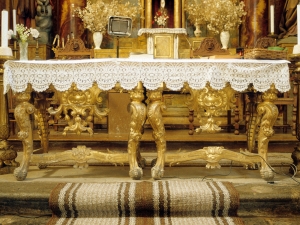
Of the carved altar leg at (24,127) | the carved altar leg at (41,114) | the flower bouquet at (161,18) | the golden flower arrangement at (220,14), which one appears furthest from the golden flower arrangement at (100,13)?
the carved altar leg at (24,127)

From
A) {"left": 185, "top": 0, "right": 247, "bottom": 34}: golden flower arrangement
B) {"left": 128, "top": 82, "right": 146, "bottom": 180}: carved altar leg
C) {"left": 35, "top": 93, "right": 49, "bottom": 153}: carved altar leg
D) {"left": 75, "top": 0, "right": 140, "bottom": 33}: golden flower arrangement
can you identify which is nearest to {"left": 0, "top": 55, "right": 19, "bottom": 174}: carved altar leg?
{"left": 35, "top": 93, "right": 49, "bottom": 153}: carved altar leg

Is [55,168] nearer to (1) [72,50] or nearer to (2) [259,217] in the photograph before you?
(2) [259,217]

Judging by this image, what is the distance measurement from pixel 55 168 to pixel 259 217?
1944 mm

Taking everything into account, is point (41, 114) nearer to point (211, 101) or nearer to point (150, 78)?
point (150, 78)

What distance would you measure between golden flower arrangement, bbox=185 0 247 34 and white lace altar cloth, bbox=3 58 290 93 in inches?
170

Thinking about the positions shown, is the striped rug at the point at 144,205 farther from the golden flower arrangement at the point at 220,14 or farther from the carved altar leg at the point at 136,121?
the golden flower arrangement at the point at 220,14

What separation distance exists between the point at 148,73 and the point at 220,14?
4626mm

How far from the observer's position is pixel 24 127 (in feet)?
11.1

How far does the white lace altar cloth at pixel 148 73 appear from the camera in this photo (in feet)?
10.5

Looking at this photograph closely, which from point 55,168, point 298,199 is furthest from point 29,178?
point 298,199

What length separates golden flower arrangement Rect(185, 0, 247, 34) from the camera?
733cm

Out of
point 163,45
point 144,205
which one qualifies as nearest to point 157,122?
point 144,205

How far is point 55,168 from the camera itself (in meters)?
3.92

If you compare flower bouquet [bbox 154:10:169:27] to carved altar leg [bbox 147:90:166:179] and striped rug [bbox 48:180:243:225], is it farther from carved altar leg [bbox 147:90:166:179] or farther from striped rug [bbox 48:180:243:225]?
striped rug [bbox 48:180:243:225]
